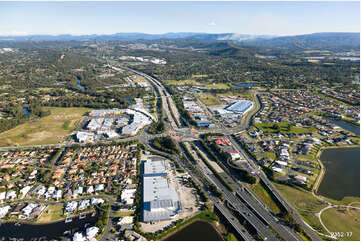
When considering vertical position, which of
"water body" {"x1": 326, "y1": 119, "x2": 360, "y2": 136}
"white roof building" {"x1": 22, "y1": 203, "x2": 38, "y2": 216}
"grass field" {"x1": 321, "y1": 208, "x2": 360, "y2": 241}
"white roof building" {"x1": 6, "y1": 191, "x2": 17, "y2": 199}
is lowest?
"grass field" {"x1": 321, "y1": 208, "x2": 360, "y2": 241}

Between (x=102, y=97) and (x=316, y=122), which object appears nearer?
(x=316, y=122)

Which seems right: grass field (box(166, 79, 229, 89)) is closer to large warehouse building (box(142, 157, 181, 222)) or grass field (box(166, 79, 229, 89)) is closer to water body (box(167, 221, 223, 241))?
large warehouse building (box(142, 157, 181, 222))

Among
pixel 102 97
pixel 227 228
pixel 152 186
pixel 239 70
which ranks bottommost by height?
pixel 227 228

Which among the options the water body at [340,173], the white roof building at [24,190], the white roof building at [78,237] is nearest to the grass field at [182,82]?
the water body at [340,173]

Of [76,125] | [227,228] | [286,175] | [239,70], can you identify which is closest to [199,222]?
[227,228]

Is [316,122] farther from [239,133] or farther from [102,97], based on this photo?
[102,97]

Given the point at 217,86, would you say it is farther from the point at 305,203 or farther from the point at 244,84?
the point at 305,203

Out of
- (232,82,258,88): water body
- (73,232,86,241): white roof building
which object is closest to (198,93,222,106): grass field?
(232,82,258,88): water body
